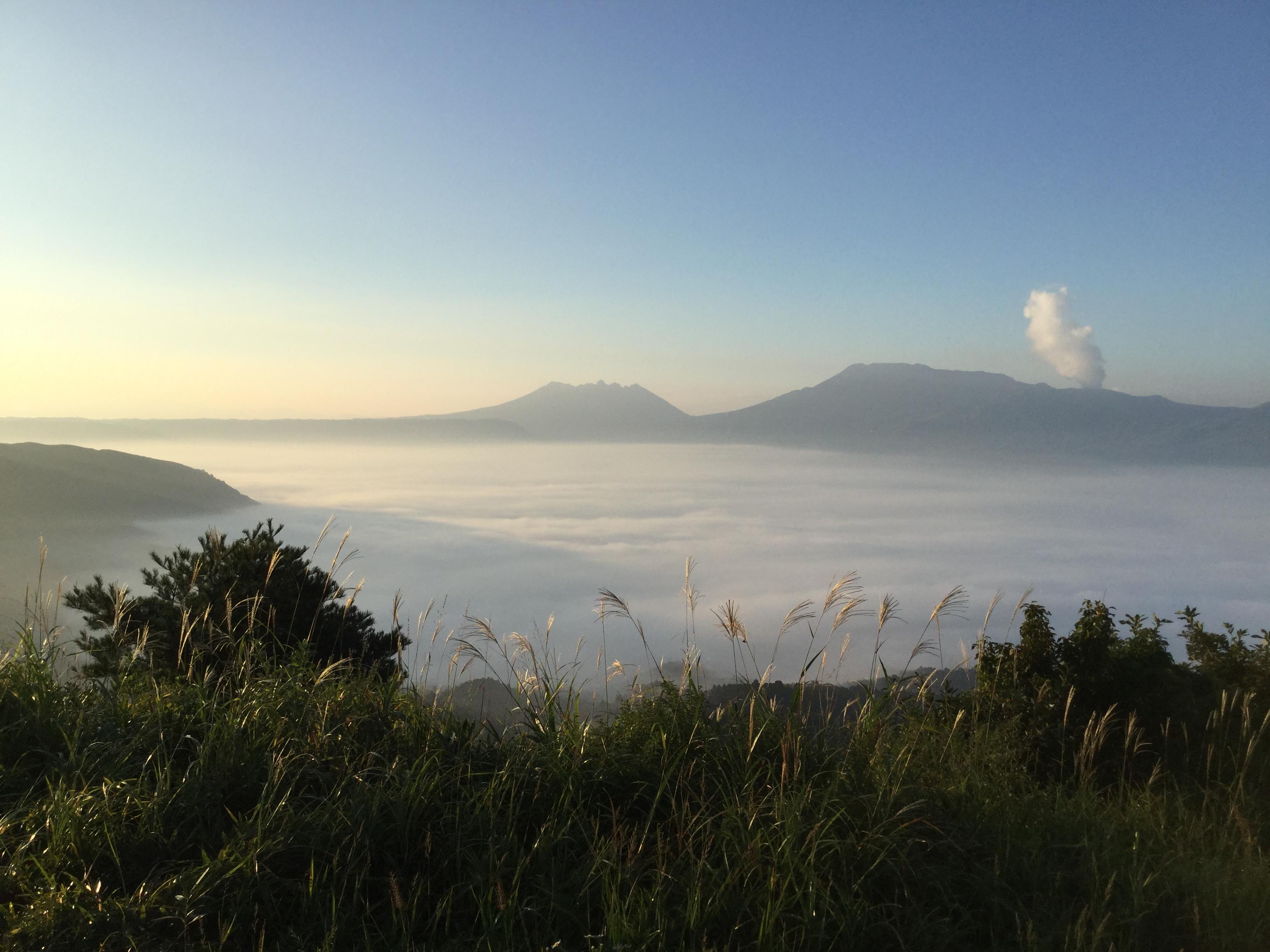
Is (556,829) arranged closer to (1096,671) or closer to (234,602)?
(234,602)

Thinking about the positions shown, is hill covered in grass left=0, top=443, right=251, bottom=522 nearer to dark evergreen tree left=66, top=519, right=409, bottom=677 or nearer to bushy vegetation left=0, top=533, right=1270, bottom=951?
dark evergreen tree left=66, top=519, right=409, bottom=677

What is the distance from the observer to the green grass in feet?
8.17

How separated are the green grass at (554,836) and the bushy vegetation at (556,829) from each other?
0.05ft

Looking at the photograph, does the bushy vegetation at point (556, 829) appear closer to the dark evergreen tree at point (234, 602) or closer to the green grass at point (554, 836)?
the green grass at point (554, 836)

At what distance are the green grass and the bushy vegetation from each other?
0.01 metres

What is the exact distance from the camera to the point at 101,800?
294cm

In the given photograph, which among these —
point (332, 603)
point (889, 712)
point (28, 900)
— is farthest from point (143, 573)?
point (889, 712)

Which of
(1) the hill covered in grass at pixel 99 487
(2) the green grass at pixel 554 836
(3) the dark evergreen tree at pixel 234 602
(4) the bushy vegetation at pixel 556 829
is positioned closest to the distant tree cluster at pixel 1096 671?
(4) the bushy vegetation at pixel 556 829

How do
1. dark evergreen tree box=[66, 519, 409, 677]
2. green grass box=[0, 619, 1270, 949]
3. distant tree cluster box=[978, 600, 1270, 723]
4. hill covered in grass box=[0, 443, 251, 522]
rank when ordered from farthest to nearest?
1. hill covered in grass box=[0, 443, 251, 522]
2. distant tree cluster box=[978, 600, 1270, 723]
3. dark evergreen tree box=[66, 519, 409, 677]
4. green grass box=[0, 619, 1270, 949]

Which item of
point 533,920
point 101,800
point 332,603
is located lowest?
point 332,603

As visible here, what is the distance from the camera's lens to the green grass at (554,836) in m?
2.49

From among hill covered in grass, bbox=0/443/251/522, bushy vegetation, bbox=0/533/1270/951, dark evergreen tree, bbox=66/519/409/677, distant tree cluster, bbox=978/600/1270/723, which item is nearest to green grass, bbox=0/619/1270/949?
bushy vegetation, bbox=0/533/1270/951

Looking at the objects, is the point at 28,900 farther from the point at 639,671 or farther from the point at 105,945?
the point at 639,671

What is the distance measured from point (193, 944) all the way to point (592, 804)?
1.48 meters
